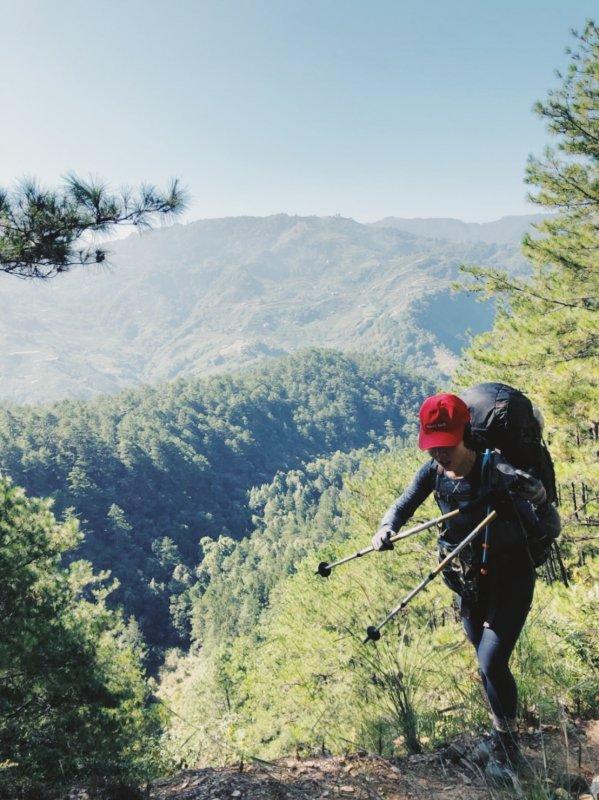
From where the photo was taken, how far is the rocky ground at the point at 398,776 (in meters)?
2.44

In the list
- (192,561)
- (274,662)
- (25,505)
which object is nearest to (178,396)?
(192,561)

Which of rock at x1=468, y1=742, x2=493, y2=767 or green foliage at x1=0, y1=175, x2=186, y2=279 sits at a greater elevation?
green foliage at x1=0, y1=175, x2=186, y2=279

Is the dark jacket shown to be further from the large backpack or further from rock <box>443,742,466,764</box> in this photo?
rock <box>443,742,466,764</box>

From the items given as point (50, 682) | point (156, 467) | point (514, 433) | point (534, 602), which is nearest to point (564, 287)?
point (534, 602)

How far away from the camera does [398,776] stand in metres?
2.85

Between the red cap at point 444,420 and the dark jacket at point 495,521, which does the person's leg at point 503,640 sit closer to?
the dark jacket at point 495,521

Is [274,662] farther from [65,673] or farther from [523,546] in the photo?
[523,546]

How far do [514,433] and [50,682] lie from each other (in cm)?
668

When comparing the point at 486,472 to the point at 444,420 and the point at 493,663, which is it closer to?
the point at 444,420

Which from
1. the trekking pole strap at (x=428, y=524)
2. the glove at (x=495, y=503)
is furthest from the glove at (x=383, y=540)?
the glove at (x=495, y=503)

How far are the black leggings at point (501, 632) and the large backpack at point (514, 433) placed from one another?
1.59 ft

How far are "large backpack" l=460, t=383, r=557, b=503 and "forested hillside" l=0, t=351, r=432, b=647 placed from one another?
81.2m

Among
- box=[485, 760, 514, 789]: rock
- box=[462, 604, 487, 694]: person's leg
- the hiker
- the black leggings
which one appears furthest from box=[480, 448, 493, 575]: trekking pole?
box=[485, 760, 514, 789]: rock

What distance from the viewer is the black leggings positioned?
2.37 m
